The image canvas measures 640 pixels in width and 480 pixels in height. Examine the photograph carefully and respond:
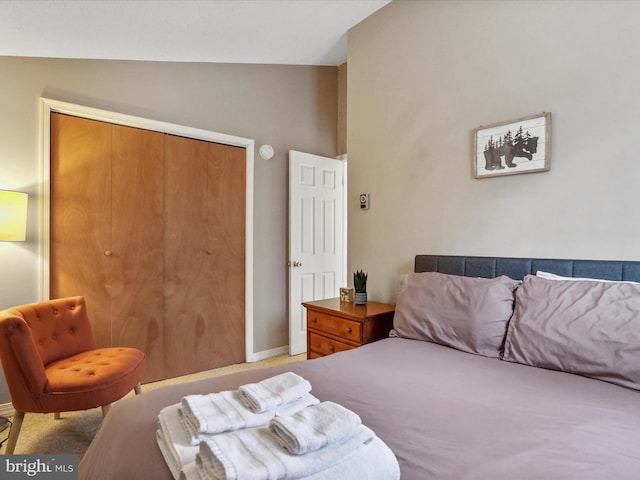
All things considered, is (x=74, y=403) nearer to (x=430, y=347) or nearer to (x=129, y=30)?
(x=430, y=347)

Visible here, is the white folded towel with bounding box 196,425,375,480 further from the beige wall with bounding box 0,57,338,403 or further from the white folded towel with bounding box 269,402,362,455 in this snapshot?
the beige wall with bounding box 0,57,338,403

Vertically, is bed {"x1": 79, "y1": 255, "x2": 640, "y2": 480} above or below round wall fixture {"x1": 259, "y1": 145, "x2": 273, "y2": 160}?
below

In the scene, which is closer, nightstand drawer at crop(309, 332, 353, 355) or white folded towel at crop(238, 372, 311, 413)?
white folded towel at crop(238, 372, 311, 413)

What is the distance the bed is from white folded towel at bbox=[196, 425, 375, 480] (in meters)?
0.15

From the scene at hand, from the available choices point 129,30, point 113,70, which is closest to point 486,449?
point 129,30

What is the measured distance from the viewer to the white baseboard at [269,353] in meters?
3.53

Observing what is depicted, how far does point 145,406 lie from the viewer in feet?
3.65

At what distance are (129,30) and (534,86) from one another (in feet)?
7.89

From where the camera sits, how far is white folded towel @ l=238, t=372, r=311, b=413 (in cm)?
93

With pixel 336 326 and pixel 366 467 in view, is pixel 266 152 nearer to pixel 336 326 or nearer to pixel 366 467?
pixel 336 326

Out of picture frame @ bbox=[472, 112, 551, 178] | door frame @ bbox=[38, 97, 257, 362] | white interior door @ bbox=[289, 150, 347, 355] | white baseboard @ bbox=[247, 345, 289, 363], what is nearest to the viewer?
picture frame @ bbox=[472, 112, 551, 178]

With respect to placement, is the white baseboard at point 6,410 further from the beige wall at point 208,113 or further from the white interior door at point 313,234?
the white interior door at point 313,234

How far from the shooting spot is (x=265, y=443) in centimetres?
76

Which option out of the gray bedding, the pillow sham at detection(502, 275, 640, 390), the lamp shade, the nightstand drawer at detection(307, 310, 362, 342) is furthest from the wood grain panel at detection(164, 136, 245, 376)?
the pillow sham at detection(502, 275, 640, 390)
